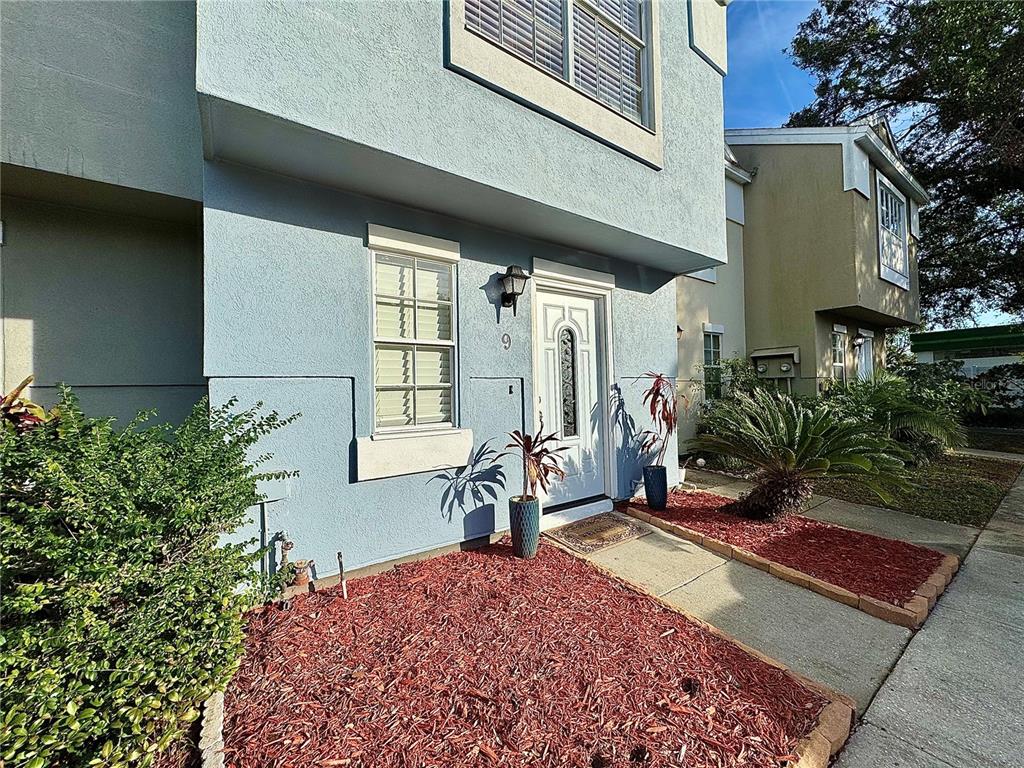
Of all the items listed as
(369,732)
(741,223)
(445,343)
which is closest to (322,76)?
(445,343)

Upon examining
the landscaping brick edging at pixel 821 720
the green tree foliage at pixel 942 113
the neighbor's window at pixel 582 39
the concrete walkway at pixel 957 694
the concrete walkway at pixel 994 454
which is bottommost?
the concrete walkway at pixel 957 694

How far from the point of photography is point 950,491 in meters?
7.09

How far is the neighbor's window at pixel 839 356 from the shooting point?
38.1 ft

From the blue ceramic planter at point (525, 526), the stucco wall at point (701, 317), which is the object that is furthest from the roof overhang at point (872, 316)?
the blue ceramic planter at point (525, 526)

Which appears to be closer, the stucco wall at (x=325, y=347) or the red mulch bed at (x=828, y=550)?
the stucco wall at (x=325, y=347)

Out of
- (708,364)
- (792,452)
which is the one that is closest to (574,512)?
(792,452)

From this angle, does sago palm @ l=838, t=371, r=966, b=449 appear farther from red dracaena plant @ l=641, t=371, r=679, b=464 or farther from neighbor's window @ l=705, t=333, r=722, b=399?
red dracaena plant @ l=641, t=371, r=679, b=464

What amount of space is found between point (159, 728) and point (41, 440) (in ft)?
4.69

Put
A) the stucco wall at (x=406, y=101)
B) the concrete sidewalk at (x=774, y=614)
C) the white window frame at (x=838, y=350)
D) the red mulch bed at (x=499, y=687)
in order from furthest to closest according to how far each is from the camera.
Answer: the white window frame at (x=838, y=350), the concrete sidewalk at (x=774, y=614), the stucco wall at (x=406, y=101), the red mulch bed at (x=499, y=687)

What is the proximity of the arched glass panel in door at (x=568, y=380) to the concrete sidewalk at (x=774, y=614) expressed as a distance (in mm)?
1579

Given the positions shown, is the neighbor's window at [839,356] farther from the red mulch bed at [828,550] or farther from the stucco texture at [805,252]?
the red mulch bed at [828,550]

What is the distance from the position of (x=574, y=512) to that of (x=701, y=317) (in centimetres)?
646

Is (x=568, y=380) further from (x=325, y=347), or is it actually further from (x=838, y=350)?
(x=838, y=350)

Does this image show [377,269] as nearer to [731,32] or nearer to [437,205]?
[437,205]
